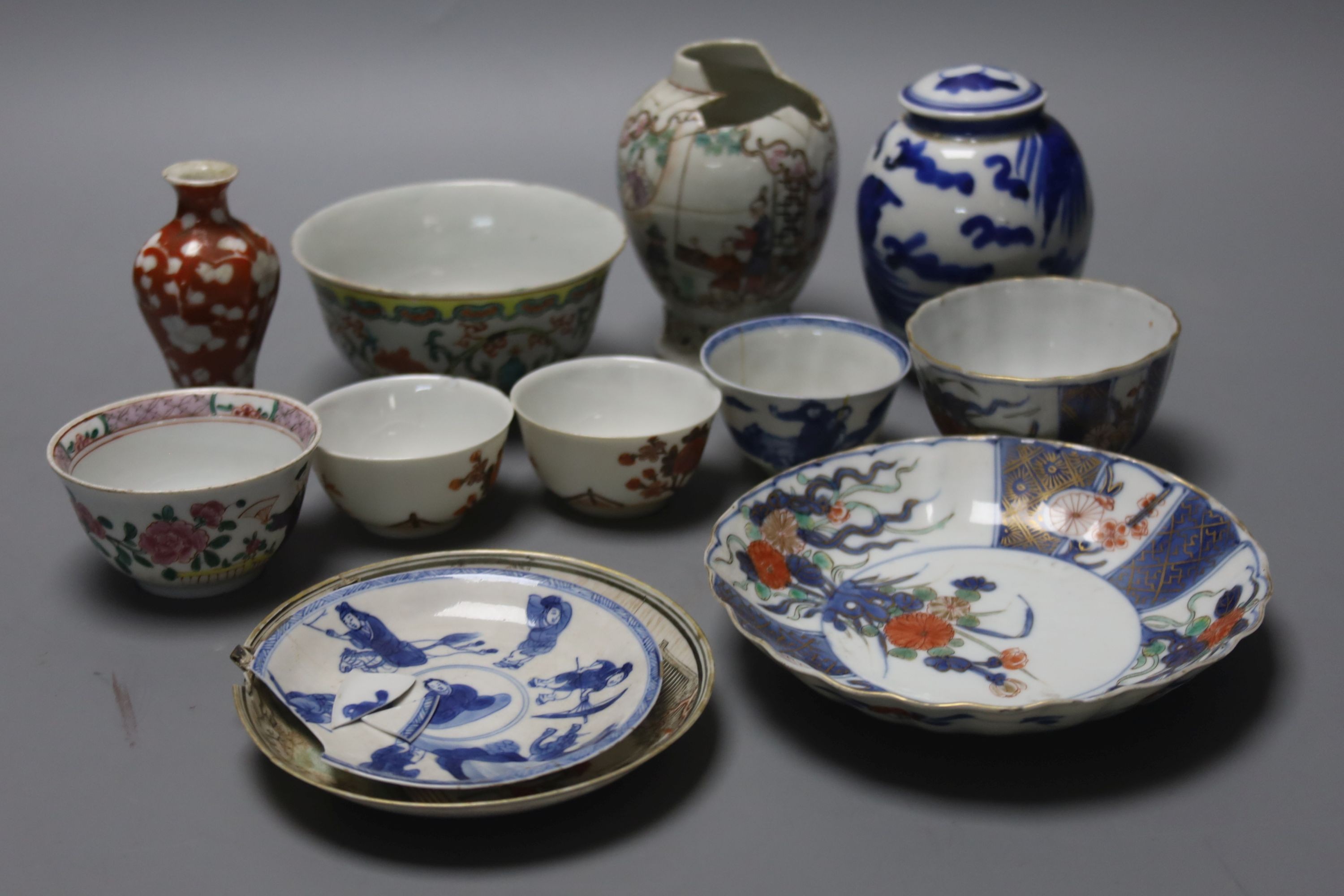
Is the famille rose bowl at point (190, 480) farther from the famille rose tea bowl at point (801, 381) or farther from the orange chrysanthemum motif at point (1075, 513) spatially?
the orange chrysanthemum motif at point (1075, 513)

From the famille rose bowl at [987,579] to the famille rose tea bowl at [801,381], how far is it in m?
0.11

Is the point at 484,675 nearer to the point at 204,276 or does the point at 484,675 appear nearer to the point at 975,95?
the point at 204,276

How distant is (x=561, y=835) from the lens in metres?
1.66

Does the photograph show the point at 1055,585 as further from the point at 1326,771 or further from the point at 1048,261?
the point at 1048,261

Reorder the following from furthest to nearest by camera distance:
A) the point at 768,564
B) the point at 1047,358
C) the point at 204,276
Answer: the point at 1047,358 → the point at 204,276 → the point at 768,564

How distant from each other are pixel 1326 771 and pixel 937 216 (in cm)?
120

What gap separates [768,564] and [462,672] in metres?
0.47

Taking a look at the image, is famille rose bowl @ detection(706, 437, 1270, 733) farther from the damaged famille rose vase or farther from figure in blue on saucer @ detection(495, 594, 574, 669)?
the damaged famille rose vase

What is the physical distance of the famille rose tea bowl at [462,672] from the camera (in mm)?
1735

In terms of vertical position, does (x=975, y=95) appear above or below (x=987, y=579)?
above

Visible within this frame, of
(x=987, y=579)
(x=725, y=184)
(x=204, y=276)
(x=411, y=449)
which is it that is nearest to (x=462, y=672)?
(x=411, y=449)

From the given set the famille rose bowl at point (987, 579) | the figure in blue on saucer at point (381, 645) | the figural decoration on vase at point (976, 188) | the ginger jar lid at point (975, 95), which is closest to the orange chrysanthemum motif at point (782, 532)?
the famille rose bowl at point (987, 579)

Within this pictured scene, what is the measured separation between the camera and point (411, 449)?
7.93ft

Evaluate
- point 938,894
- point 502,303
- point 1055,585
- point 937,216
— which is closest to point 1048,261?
point 937,216
